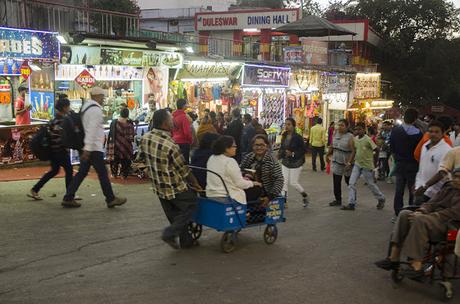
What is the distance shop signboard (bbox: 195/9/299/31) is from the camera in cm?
2784

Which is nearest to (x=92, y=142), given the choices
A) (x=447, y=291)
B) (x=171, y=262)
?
(x=171, y=262)

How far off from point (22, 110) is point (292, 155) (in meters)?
6.90

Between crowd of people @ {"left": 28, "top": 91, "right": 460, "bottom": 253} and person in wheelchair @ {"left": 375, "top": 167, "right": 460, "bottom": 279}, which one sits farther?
crowd of people @ {"left": 28, "top": 91, "right": 460, "bottom": 253}

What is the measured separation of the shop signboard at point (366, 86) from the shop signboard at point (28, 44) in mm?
14256

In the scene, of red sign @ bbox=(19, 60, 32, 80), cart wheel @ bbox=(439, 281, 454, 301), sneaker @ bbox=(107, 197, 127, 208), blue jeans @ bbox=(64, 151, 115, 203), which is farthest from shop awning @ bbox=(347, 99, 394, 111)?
cart wheel @ bbox=(439, 281, 454, 301)

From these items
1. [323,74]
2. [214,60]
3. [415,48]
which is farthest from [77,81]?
[415,48]

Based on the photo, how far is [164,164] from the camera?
6.33m

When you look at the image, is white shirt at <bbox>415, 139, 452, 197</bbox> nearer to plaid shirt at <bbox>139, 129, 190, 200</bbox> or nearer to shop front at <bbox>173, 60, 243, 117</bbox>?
plaid shirt at <bbox>139, 129, 190, 200</bbox>

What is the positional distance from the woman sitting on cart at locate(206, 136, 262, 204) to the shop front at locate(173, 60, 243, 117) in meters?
9.18

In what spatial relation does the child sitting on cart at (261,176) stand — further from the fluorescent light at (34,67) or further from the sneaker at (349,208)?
the fluorescent light at (34,67)

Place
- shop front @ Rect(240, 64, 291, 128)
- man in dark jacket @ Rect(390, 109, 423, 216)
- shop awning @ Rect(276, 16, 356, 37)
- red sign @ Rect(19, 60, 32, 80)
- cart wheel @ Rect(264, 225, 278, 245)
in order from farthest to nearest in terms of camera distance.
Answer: shop awning @ Rect(276, 16, 356, 37)
shop front @ Rect(240, 64, 291, 128)
red sign @ Rect(19, 60, 32, 80)
man in dark jacket @ Rect(390, 109, 423, 216)
cart wheel @ Rect(264, 225, 278, 245)

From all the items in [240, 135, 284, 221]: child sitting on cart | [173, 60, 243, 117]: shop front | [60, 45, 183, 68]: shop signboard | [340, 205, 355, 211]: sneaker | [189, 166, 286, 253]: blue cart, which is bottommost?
[340, 205, 355, 211]: sneaker

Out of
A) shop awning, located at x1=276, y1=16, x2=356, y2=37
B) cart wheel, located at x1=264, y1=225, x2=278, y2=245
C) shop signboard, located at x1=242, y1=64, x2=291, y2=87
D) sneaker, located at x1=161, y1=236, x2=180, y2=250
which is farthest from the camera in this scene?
shop awning, located at x1=276, y1=16, x2=356, y2=37

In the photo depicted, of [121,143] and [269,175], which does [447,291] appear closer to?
[269,175]
